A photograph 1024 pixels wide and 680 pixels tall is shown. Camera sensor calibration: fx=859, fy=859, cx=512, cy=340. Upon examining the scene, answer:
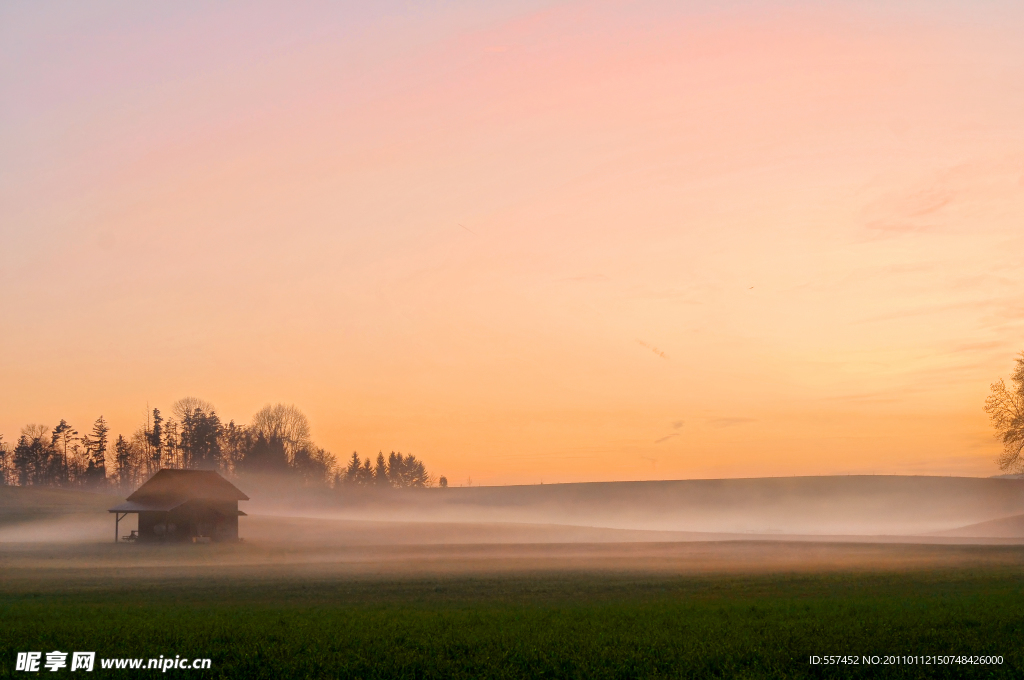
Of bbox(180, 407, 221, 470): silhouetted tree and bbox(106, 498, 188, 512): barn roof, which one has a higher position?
bbox(180, 407, 221, 470): silhouetted tree

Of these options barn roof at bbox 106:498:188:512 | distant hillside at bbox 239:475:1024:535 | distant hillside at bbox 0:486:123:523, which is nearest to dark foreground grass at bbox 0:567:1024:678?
barn roof at bbox 106:498:188:512

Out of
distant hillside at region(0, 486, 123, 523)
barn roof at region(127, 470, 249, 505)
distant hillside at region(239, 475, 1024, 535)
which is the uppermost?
barn roof at region(127, 470, 249, 505)

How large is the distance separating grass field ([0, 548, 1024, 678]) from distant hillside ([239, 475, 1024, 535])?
347 ft

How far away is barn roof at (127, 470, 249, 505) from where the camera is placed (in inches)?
3155

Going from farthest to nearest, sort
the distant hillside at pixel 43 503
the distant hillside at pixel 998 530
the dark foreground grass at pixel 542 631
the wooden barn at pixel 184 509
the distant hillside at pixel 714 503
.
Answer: the distant hillside at pixel 714 503, the distant hillside at pixel 43 503, the distant hillside at pixel 998 530, the wooden barn at pixel 184 509, the dark foreground grass at pixel 542 631

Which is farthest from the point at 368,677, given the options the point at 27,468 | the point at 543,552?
the point at 27,468

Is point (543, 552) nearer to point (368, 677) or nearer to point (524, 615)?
point (524, 615)

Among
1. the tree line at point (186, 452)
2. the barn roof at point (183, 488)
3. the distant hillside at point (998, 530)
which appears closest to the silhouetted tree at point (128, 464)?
the tree line at point (186, 452)

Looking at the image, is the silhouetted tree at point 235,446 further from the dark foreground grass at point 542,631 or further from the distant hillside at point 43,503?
the dark foreground grass at point 542,631

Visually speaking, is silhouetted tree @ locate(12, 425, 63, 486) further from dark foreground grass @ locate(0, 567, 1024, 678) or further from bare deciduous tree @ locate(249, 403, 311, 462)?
dark foreground grass @ locate(0, 567, 1024, 678)

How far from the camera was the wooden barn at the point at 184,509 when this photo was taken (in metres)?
78.1

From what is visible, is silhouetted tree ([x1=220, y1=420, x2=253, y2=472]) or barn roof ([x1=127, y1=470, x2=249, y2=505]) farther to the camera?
silhouetted tree ([x1=220, y1=420, x2=253, y2=472])

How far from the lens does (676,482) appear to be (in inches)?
7254

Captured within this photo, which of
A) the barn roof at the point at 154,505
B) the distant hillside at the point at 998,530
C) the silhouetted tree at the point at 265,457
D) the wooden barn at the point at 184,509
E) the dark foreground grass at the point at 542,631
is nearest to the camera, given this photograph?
the dark foreground grass at the point at 542,631
